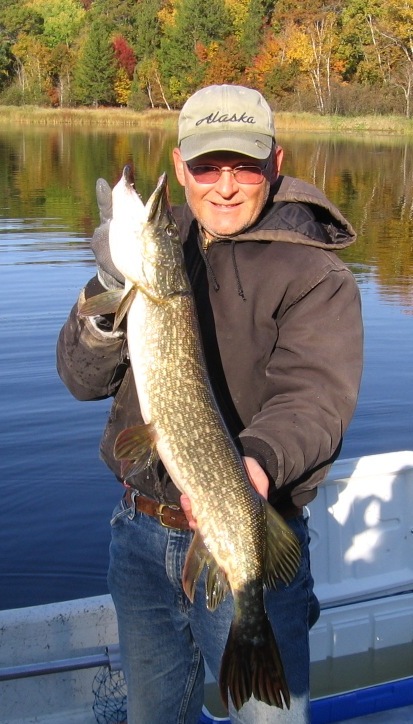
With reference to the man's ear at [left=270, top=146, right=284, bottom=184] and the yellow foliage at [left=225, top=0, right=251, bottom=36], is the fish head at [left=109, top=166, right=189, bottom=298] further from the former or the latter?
the yellow foliage at [left=225, top=0, right=251, bottom=36]

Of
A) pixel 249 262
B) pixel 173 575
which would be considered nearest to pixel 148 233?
pixel 249 262

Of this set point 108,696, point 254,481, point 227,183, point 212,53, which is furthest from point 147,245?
point 212,53

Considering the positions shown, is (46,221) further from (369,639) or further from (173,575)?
(173,575)

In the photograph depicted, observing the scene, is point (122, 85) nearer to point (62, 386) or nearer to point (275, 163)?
point (62, 386)

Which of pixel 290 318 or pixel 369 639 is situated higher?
pixel 290 318

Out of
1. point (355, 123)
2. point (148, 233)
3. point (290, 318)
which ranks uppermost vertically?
point (148, 233)

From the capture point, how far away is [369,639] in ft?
12.8

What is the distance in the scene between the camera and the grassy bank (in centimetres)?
4650

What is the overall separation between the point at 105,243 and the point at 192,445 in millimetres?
643

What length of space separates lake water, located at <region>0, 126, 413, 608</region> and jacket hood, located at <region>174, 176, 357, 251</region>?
3.17m

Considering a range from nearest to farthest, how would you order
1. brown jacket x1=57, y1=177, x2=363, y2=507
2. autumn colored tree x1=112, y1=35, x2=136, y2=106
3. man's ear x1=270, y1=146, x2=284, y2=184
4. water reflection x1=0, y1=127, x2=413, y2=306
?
brown jacket x1=57, y1=177, x2=363, y2=507 < man's ear x1=270, y1=146, x2=284, y2=184 < water reflection x1=0, y1=127, x2=413, y2=306 < autumn colored tree x1=112, y1=35, x2=136, y2=106

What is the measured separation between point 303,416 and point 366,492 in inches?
64.8

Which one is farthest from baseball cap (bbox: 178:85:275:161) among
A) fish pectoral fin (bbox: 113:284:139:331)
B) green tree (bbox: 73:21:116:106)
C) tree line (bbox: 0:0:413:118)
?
green tree (bbox: 73:21:116:106)

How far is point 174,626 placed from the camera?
2.52 m
